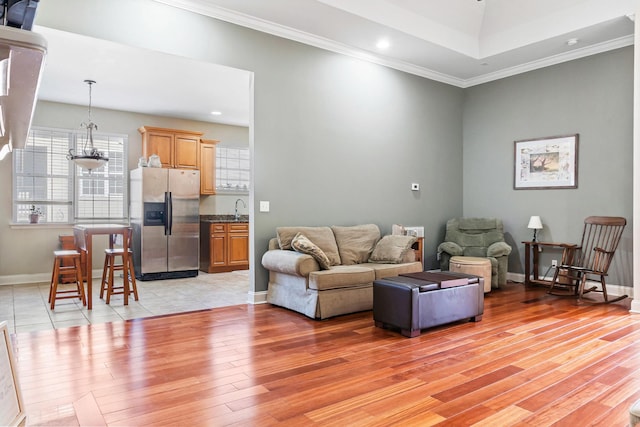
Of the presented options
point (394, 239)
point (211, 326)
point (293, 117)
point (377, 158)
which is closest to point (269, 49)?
point (293, 117)

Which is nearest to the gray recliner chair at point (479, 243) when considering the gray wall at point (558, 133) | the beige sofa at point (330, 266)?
the gray wall at point (558, 133)

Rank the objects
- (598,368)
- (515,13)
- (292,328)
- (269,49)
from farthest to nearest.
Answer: (515,13) → (269,49) → (292,328) → (598,368)

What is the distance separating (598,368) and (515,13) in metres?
4.42

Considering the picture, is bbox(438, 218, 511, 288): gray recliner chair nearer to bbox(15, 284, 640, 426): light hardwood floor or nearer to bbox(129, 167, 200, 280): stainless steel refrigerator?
bbox(15, 284, 640, 426): light hardwood floor

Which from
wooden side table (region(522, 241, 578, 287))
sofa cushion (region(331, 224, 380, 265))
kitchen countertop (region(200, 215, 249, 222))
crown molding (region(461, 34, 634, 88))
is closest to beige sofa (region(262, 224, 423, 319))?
sofa cushion (region(331, 224, 380, 265))

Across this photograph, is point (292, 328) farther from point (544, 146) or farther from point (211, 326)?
point (544, 146)

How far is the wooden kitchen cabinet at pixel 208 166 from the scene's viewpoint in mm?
7926

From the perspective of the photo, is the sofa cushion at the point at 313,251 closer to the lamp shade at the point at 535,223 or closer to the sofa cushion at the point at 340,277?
the sofa cushion at the point at 340,277

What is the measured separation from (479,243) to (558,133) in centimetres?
183

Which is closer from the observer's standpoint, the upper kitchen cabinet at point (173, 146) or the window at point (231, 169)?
the upper kitchen cabinet at point (173, 146)

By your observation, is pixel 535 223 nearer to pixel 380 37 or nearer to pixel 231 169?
pixel 380 37

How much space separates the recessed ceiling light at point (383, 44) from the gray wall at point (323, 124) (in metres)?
0.34

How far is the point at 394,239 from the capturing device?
509 centimetres

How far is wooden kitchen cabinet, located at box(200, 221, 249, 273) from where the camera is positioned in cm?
743
